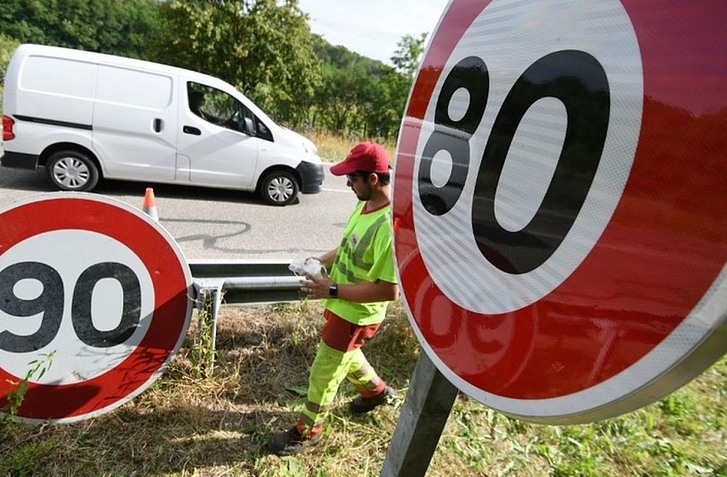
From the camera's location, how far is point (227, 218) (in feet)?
21.3

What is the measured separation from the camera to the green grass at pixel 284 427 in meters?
2.02

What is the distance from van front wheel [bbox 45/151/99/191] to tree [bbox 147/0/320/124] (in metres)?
12.3

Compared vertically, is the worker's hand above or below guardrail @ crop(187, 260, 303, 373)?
above

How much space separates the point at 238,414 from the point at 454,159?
2.09 meters

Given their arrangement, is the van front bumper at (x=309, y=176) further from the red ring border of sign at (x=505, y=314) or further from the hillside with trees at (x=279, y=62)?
the hillside with trees at (x=279, y=62)

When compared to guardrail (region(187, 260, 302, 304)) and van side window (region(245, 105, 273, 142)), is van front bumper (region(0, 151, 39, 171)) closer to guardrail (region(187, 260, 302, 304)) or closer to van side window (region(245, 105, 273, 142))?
van side window (region(245, 105, 273, 142))

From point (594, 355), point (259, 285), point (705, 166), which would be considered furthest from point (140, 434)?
point (705, 166)

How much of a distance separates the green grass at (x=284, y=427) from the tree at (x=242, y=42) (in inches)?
671

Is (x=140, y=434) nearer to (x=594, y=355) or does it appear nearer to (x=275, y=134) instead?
(x=594, y=355)

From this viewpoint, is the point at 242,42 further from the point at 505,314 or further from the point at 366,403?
the point at 505,314

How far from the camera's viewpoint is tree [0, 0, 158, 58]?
51500mm

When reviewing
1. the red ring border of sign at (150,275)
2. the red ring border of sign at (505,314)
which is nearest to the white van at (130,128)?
the red ring border of sign at (150,275)

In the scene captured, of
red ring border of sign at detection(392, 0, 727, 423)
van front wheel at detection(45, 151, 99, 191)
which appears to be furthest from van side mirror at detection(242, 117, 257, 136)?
red ring border of sign at detection(392, 0, 727, 423)

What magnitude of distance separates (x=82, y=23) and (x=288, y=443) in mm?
76323
